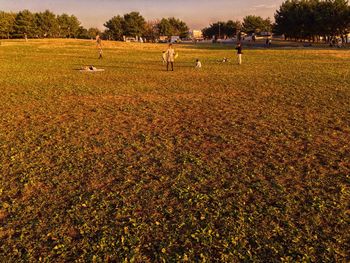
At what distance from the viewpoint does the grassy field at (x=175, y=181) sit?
16.9 feet

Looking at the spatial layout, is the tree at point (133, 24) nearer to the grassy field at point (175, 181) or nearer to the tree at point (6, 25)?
the tree at point (6, 25)

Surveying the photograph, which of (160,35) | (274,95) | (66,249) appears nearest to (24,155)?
(66,249)

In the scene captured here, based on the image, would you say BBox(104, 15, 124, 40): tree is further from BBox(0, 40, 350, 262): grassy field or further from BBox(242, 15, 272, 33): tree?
BBox(0, 40, 350, 262): grassy field

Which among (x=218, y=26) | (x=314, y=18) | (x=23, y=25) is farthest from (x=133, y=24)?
(x=314, y=18)

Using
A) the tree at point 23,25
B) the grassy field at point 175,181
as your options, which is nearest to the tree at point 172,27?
the tree at point 23,25

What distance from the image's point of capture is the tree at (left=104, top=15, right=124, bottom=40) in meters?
132

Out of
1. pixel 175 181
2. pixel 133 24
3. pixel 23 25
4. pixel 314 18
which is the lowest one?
pixel 175 181

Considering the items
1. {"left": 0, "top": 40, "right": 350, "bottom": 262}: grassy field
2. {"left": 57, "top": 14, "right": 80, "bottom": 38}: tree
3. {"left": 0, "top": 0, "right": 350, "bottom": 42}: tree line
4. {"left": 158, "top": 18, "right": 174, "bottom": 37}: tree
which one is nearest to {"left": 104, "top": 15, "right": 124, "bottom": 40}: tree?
{"left": 0, "top": 0, "right": 350, "bottom": 42}: tree line

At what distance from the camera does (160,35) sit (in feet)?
526

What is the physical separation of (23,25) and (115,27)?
37473 mm

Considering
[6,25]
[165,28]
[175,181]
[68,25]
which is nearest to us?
[175,181]

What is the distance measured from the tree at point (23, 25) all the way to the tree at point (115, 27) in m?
33.3

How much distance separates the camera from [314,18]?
81562mm

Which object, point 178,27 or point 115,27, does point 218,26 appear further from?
point 115,27
